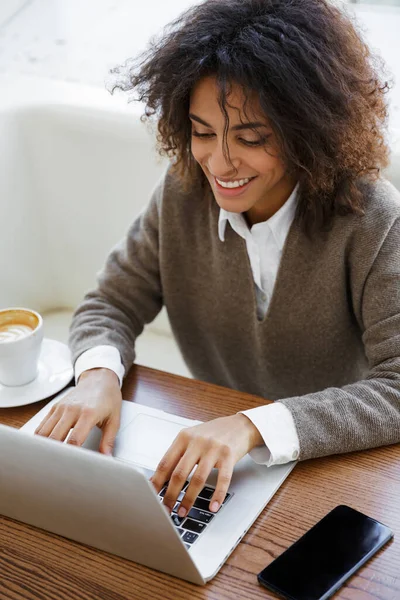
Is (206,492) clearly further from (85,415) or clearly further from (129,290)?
(129,290)

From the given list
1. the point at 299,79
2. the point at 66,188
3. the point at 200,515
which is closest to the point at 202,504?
the point at 200,515

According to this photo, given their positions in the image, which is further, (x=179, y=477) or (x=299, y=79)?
(x=299, y=79)

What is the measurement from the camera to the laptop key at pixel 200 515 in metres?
0.86

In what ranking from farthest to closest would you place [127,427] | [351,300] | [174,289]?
[174,289] → [351,300] → [127,427]

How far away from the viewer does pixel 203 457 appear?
35.7 inches

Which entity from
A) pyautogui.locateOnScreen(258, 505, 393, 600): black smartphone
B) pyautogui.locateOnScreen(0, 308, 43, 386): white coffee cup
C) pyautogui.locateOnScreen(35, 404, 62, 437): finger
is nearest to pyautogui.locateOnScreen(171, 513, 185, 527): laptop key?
pyautogui.locateOnScreen(258, 505, 393, 600): black smartphone

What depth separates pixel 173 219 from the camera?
1356mm

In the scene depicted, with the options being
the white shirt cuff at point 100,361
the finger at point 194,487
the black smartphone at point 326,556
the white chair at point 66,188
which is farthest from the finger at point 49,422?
the white chair at point 66,188

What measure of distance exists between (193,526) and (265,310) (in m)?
0.55

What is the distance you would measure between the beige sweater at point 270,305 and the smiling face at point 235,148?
0.11 metres

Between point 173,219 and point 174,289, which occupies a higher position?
point 173,219

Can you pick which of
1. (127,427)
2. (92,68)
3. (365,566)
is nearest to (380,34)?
(92,68)

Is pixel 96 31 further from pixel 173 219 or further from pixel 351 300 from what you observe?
pixel 351 300

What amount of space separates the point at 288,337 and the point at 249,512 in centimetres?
49
